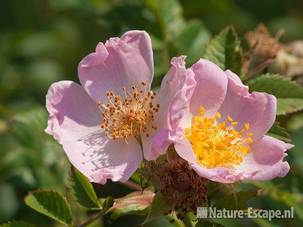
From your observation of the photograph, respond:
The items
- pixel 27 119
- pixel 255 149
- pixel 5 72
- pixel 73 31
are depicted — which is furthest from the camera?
pixel 73 31

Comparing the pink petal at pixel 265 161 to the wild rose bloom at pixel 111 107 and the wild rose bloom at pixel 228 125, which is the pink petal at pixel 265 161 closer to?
the wild rose bloom at pixel 228 125

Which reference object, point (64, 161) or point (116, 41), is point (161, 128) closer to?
point (116, 41)

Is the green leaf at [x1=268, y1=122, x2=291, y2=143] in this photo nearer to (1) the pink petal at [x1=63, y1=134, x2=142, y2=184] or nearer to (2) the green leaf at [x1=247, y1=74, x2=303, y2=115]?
(2) the green leaf at [x1=247, y1=74, x2=303, y2=115]

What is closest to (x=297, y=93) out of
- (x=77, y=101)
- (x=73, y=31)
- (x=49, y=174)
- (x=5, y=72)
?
(x=77, y=101)

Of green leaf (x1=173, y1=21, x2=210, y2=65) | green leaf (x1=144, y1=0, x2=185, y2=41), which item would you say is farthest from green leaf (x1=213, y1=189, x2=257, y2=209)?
green leaf (x1=144, y1=0, x2=185, y2=41)

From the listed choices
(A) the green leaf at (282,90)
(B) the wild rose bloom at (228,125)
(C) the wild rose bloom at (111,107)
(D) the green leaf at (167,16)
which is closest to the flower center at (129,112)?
(C) the wild rose bloom at (111,107)

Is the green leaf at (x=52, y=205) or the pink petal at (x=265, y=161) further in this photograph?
the green leaf at (x=52, y=205)

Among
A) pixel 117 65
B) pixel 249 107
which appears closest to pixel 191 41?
pixel 117 65
